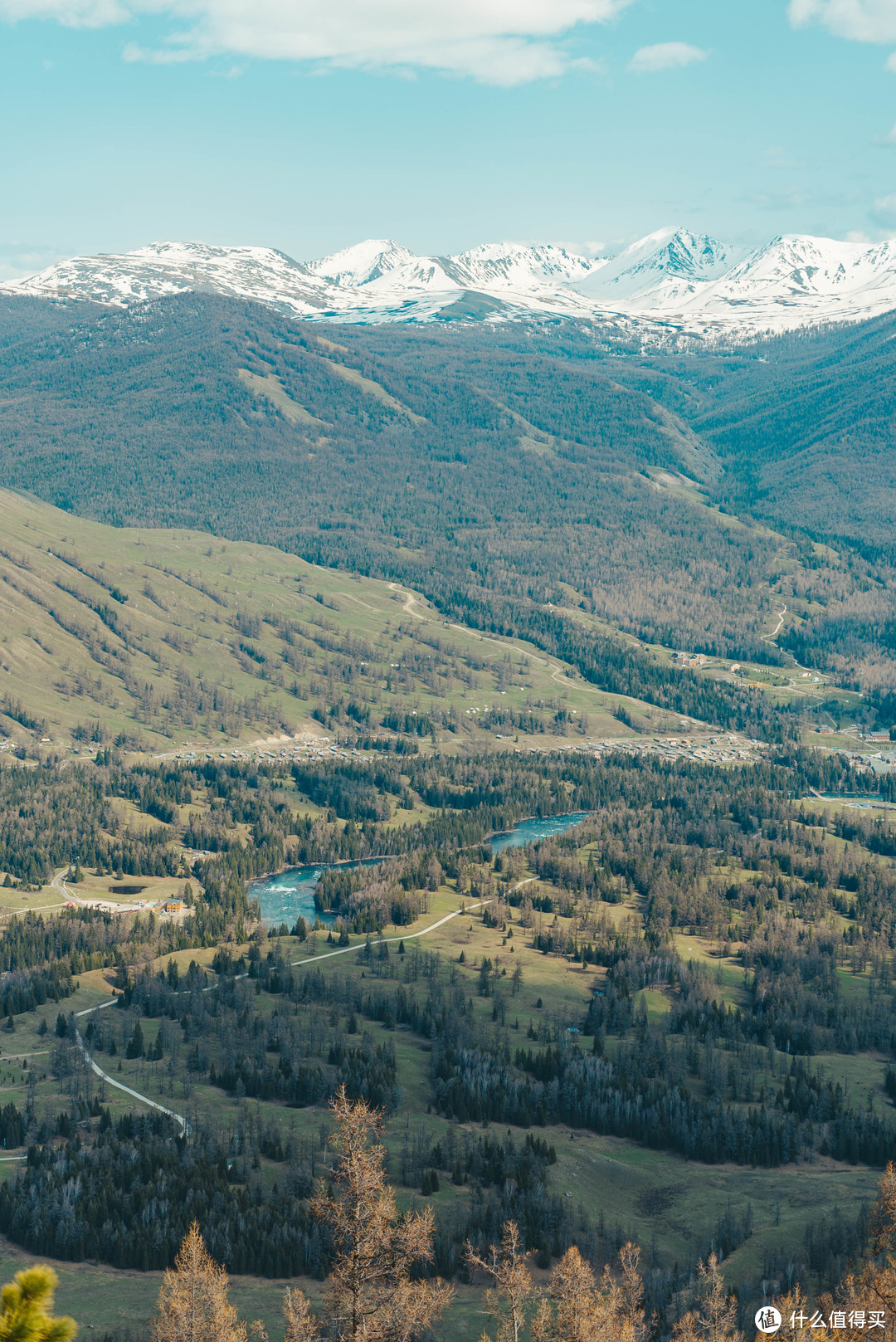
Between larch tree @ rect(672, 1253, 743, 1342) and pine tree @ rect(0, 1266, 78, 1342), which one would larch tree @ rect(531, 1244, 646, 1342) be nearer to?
larch tree @ rect(672, 1253, 743, 1342)

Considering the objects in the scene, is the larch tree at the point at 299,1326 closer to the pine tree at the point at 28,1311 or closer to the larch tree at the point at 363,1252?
the larch tree at the point at 363,1252

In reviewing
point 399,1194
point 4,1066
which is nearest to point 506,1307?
point 399,1194

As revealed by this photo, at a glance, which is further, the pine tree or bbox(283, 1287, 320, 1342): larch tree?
bbox(283, 1287, 320, 1342): larch tree

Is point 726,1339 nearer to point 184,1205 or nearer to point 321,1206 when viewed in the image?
point 321,1206

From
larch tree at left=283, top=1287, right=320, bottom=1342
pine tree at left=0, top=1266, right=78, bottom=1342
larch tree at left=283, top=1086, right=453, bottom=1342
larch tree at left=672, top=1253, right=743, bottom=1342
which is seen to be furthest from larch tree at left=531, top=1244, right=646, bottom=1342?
pine tree at left=0, top=1266, right=78, bottom=1342

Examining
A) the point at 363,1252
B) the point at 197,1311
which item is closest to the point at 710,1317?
the point at 197,1311
